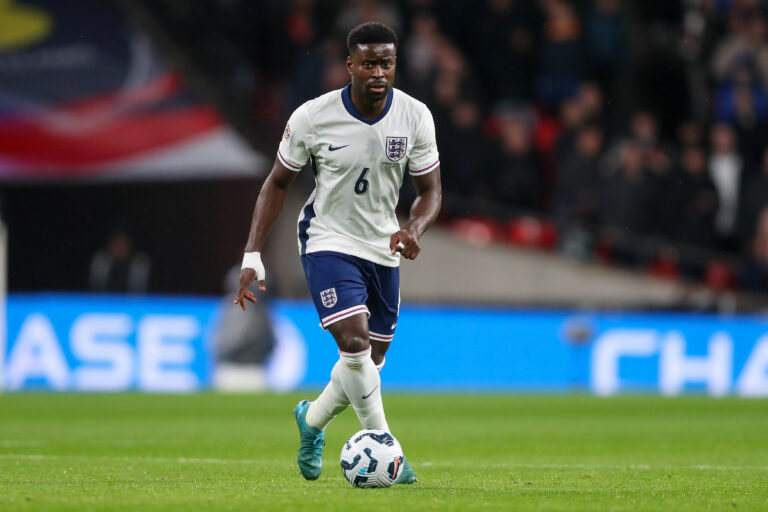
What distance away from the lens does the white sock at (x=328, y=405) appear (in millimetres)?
7526

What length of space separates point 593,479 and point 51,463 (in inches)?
123

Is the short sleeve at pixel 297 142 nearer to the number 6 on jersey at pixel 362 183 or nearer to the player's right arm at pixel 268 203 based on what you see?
the player's right arm at pixel 268 203

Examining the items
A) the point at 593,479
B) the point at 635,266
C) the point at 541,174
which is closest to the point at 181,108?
the point at 541,174

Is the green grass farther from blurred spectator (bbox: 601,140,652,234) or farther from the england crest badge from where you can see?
blurred spectator (bbox: 601,140,652,234)

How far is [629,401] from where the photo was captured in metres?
16.1

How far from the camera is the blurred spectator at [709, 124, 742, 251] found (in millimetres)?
18359

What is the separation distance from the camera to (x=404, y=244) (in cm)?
696

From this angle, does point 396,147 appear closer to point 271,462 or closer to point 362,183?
point 362,183

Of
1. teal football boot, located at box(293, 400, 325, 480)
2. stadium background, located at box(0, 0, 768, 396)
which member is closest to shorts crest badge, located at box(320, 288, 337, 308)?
teal football boot, located at box(293, 400, 325, 480)

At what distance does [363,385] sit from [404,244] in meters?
0.77

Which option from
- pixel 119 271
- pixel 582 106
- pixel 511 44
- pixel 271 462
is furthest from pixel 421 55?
pixel 271 462

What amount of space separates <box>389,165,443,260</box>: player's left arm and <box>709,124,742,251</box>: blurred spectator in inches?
450

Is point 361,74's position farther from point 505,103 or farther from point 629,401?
point 505,103

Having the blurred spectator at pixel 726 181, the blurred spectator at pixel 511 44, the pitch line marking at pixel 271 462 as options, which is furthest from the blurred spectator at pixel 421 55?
the pitch line marking at pixel 271 462
